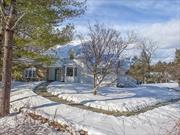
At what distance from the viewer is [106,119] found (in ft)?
57.6

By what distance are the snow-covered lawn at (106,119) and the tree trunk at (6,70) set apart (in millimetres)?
1436

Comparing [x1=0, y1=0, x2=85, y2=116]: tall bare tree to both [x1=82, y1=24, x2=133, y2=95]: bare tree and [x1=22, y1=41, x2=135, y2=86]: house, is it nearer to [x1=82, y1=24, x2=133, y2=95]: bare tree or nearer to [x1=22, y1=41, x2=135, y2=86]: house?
[x1=82, y1=24, x2=133, y2=95]: bare tree

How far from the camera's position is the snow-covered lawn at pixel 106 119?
46.7 ft

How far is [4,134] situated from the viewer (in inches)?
379

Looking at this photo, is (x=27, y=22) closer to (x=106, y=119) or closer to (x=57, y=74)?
(x=106, y=119)

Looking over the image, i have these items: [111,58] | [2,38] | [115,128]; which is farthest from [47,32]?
[111,58]

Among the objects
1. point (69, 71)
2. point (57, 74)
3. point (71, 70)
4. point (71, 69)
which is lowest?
point (57, 74)

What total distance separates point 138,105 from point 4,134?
13.9 metres

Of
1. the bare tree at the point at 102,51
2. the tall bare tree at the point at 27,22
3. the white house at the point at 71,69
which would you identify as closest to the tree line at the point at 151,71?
the white house at the point at 71,69

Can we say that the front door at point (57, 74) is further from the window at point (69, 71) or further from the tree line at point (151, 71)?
the tree line at point (151, 71)

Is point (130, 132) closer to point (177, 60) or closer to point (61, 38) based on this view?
point (61, 38)

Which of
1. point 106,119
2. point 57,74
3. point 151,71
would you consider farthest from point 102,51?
point 151,71

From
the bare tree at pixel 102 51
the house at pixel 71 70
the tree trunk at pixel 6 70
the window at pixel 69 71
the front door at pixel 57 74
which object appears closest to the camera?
the tree trunk at pixel 6 70

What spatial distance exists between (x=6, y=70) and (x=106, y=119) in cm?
528
